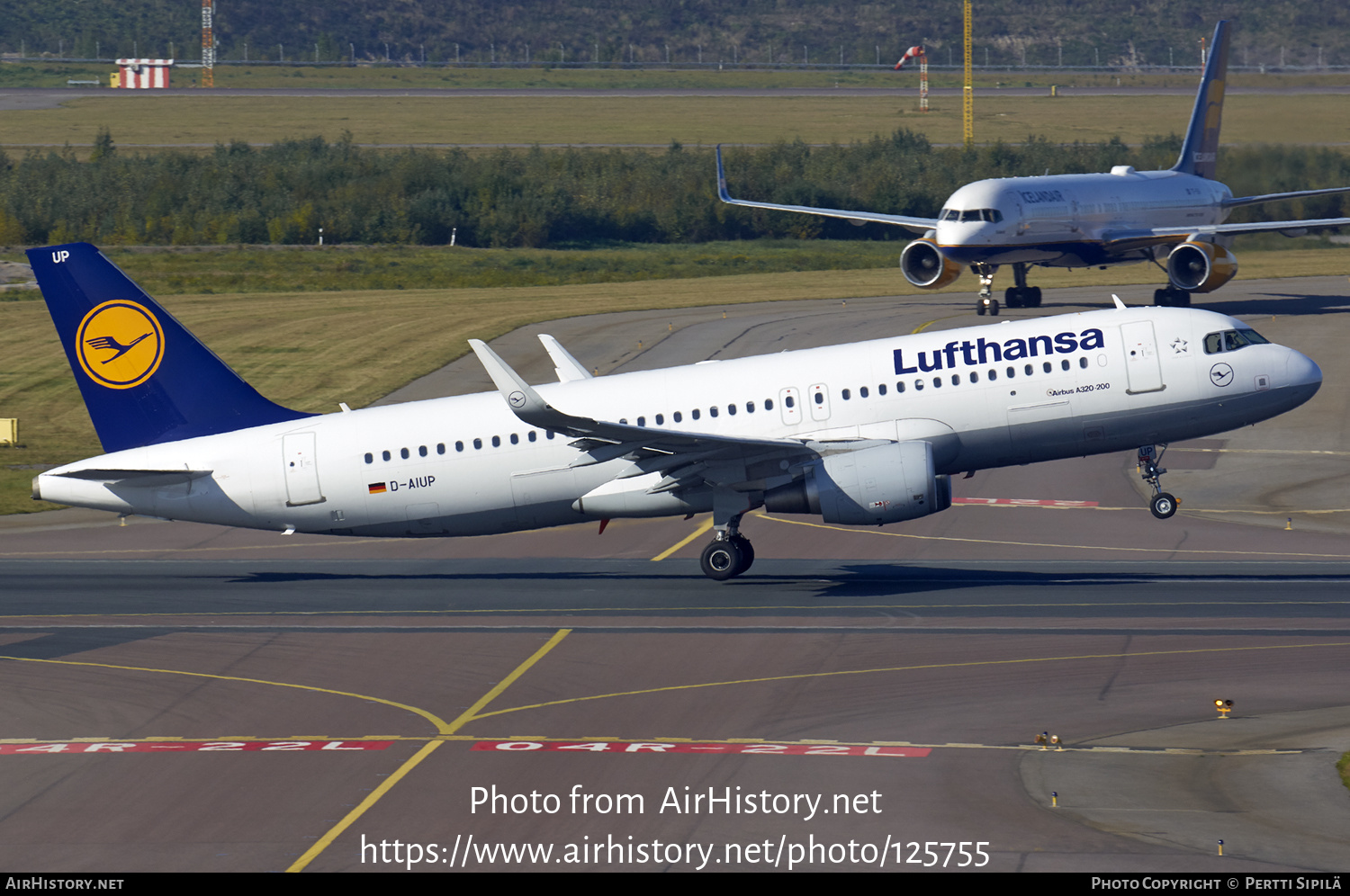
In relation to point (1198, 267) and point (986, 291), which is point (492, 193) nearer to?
point (986, 291)

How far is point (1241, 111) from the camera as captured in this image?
3903 inches

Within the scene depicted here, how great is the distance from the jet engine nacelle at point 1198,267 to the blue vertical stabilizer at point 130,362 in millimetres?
48356

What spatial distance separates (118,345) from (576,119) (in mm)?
143634

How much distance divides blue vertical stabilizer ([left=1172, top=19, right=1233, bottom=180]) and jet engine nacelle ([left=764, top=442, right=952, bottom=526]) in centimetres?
5279

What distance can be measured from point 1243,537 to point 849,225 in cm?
7742

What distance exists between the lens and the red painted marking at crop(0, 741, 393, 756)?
23.3m

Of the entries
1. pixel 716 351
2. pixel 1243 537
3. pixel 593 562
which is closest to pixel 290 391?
pixel 716 351

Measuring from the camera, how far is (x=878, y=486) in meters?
32.2

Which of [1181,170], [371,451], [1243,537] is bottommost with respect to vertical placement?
[1243,537]

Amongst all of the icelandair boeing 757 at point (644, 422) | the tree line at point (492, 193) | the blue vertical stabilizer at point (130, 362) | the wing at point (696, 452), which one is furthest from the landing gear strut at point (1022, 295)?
the blue vertical stabilizer at point (130, 362)

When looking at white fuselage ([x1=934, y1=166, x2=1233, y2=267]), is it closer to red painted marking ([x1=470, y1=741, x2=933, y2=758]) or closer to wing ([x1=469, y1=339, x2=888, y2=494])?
wing ([x1=469, y1=339, x2=888, y2=494])

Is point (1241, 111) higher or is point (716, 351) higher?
point (1241, 111)

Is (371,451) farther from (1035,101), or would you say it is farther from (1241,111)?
(1035,101)

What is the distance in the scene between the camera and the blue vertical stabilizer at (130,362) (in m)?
34.3
